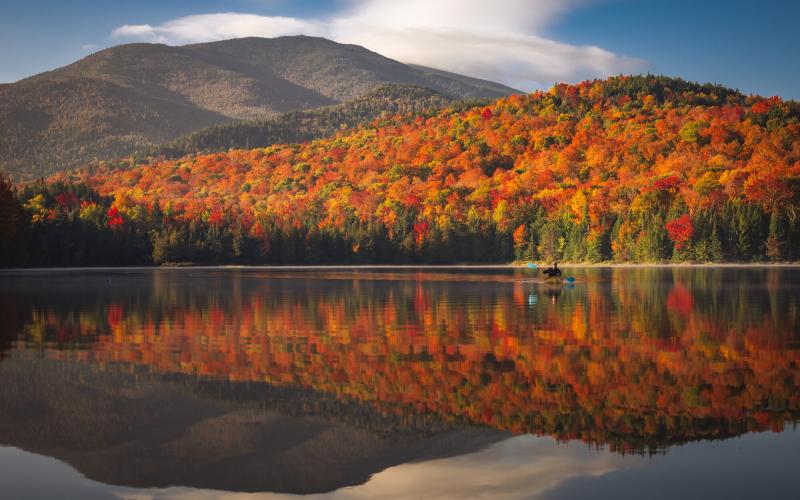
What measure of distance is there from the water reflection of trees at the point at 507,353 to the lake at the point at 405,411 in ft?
0.32

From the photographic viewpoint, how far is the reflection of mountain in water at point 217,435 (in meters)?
12.6

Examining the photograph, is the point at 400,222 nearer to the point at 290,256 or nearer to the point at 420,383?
the point at 290,256

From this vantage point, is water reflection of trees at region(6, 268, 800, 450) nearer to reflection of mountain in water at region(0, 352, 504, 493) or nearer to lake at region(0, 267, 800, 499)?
lake at region(0, 267, 800, 499)

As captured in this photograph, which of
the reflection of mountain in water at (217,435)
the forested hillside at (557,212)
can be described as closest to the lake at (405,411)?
the reflection of mountain in water at (217,435)

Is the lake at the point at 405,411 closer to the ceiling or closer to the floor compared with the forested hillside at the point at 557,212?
closer to the floor

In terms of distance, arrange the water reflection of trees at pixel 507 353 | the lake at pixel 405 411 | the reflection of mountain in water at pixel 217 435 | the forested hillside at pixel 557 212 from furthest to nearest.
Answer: the forested hillside at pixel 557 212
the water reflection of trees at pixel 507 353
the reflection of mountain in water at pixel 217 435
the lake at pixel 405 411

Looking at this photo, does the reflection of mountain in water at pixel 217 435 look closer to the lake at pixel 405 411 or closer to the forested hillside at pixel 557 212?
the lake at pixel 405 411

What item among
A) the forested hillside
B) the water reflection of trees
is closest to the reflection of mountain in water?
the water reflection of trees

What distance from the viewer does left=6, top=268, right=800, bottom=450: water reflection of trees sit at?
1577 cm

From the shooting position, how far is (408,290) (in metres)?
57.6

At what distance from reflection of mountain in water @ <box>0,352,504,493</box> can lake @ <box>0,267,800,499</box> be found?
0.05 metres

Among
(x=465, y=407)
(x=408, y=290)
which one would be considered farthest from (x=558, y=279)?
(x=465, y=407)

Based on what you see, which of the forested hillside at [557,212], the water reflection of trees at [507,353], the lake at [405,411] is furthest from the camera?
the forested hillside at [557,212]

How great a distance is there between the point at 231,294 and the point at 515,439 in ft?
141
